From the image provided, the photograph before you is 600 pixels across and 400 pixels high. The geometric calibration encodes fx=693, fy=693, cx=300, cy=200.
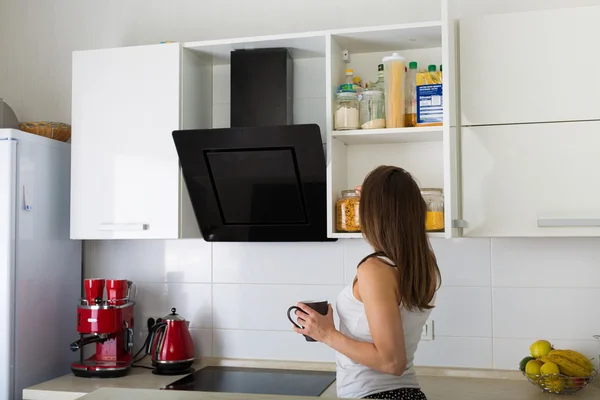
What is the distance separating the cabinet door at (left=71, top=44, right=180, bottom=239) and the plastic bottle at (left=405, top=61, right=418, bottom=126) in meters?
0.84

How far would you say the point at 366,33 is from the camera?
242 cm

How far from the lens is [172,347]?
103 inches

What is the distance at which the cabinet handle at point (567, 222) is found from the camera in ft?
7.13

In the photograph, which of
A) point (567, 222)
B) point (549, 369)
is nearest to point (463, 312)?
point (549, 369)

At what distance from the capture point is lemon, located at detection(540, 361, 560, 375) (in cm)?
218

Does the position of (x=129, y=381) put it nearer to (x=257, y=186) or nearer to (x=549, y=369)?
(x=257, y=186)

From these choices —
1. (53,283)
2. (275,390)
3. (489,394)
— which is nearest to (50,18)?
(53,283)

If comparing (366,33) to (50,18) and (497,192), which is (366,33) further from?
(50,18)

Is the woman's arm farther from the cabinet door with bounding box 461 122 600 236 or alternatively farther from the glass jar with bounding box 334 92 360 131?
the glass jar with bounding box 334 92 360 131

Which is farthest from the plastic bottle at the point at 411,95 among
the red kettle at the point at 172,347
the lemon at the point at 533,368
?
the red kettle at the point at 172,347

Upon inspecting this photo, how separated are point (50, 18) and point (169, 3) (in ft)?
1.87

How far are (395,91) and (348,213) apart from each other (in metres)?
0.45

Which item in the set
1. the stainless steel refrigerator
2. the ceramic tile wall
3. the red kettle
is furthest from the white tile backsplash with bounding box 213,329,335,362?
the stainless steel refrigerator

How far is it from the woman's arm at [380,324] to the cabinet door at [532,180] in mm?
646
